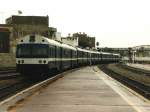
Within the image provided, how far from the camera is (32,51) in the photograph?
33281 mm

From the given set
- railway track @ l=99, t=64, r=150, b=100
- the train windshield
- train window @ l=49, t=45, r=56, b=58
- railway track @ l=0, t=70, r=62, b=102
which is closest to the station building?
railway track @ l=99, t=64, r=150, b=100

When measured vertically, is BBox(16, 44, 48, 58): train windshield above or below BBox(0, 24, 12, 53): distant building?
below

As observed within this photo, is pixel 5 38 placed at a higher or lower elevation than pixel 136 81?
higher

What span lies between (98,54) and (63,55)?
5586 cm

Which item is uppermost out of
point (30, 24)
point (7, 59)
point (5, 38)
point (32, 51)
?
point (30, 24)

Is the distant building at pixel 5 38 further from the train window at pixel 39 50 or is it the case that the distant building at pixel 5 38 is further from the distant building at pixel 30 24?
the train window at pixel 39 50

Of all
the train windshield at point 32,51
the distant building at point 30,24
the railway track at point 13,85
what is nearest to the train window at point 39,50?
the train windshield at point 32,51

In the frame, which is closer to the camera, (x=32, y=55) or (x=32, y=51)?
(x=32, y=55)

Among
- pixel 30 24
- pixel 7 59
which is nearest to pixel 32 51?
pixel 7 59

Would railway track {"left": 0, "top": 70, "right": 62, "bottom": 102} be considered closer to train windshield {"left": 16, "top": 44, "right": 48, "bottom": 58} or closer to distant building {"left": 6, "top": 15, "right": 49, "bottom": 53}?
train windshield {"left": 16, "top": 44, "right": 48, "bottom": 58}

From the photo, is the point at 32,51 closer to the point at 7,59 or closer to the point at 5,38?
the point at 7,59

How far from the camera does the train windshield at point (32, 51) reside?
33094mm

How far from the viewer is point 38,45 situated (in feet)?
110

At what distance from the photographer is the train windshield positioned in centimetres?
3309
